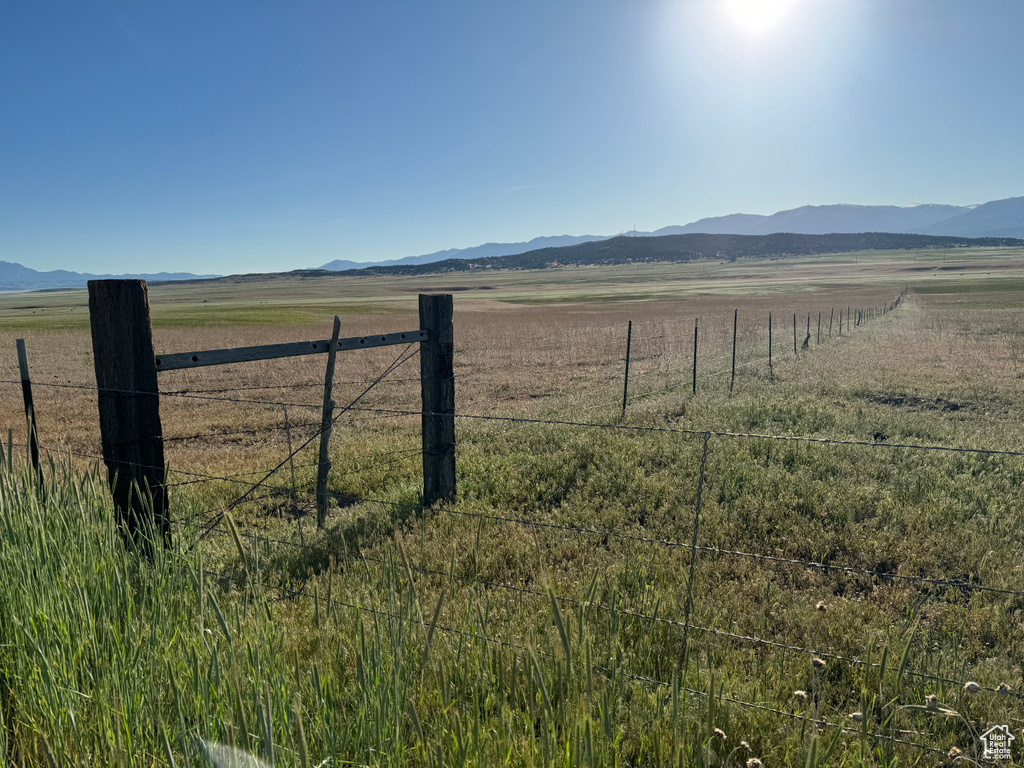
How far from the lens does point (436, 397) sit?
714 centimetres

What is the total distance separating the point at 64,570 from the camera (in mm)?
2555

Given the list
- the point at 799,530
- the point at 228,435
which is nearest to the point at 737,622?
A: the point at 799,530

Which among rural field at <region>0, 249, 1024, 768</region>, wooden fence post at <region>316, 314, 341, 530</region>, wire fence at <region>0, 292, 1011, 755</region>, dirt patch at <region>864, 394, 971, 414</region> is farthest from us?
dirt patch at <region>864, 394, 971, 414</region>

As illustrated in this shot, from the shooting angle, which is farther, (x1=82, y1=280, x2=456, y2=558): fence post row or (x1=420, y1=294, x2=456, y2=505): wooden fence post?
(x1=420, y1=294, x2=456, y2=505): wooden fence post

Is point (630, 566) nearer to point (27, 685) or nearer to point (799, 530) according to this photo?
point (799, 530)

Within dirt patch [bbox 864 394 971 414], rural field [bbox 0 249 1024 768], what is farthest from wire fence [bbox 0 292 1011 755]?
dirt patch [bbox 864 394 971 414]

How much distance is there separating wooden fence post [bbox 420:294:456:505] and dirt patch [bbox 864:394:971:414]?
31.4ft

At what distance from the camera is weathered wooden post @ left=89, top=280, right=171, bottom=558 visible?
450cm

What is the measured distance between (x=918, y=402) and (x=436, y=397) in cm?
1081

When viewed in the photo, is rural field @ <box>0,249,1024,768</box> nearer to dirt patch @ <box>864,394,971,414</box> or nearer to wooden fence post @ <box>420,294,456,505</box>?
dirt patch @ <box>864,394,971,414</box>

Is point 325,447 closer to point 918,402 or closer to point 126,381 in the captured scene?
point 126,381

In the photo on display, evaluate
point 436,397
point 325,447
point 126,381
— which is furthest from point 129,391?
point 436,397

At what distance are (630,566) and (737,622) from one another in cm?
90

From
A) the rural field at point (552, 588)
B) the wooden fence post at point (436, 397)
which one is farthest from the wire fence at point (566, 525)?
the wooden fence post at point (436, 397)
